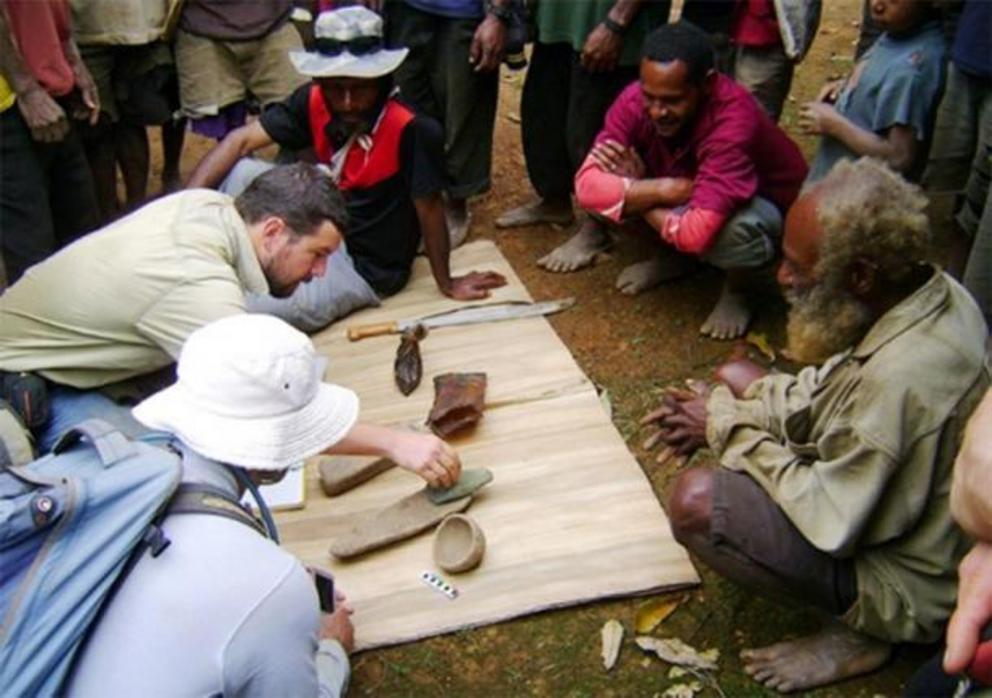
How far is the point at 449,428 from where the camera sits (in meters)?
3.79

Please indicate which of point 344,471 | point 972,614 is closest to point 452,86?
point 344,471

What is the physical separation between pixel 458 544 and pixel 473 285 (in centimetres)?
171

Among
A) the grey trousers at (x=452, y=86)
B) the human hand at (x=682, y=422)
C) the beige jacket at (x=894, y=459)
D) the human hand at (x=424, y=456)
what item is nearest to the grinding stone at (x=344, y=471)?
the human hand at (x=424, y=456)

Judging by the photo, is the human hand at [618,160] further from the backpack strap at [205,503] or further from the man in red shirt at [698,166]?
the backpack strap at [205,503]

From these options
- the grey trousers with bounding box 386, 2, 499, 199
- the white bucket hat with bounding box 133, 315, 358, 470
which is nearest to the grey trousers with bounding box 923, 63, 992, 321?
the grey trousers with bounding box 386, 2, 499, 199

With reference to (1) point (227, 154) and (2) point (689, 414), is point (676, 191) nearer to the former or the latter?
(2) point (689, 414)

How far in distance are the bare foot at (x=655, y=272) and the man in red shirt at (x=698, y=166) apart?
35 centimetres

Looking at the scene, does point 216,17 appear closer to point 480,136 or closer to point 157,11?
point 157,11

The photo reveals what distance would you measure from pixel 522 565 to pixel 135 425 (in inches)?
49.2

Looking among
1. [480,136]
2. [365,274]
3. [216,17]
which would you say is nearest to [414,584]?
[365,274]

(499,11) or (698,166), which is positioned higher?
(499,11)

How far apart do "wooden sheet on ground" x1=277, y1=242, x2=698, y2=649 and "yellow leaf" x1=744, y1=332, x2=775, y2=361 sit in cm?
81

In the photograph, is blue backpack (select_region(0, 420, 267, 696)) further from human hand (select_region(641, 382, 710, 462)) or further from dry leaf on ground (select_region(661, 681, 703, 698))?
human hand (select_region(641, 382, 710, 462))

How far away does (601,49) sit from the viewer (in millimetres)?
4566
